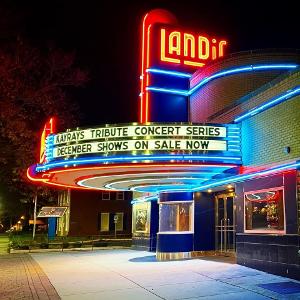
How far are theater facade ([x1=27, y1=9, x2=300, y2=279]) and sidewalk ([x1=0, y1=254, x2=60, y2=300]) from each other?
137 inches

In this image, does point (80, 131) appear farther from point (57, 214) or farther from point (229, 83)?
point (57, 214)

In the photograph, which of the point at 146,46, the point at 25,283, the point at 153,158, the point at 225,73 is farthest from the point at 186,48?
the point at 25,283

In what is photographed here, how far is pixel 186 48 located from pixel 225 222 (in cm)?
794

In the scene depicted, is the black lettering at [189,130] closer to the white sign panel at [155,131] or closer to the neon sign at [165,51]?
the white sign panel at [155,131]

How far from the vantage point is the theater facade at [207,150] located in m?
12.1

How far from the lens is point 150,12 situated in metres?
20.5

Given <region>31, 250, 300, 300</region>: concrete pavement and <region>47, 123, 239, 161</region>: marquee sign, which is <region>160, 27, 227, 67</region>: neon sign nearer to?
<region>47, 123, 239, 161</region>: marquee sign

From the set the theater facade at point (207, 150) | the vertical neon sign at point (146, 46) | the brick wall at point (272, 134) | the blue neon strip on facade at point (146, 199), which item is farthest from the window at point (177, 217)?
the brick wall at point (272, 134)

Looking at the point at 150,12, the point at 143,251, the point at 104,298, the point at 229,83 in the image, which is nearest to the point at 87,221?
the point at 143,251

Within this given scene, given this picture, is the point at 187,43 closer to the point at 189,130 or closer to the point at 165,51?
the point at 165,51

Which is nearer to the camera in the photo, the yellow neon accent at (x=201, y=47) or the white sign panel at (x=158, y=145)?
the white sign panel at (x=158, y=145)

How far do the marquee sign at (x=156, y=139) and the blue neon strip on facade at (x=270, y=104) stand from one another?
719 millimetres

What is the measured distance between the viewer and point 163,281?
11.9 m

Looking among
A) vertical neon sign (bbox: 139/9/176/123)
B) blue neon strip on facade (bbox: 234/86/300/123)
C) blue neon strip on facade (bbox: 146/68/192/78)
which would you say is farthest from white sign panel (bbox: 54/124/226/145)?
blue neon strip on facade (bbox: 146/68/192/78)
